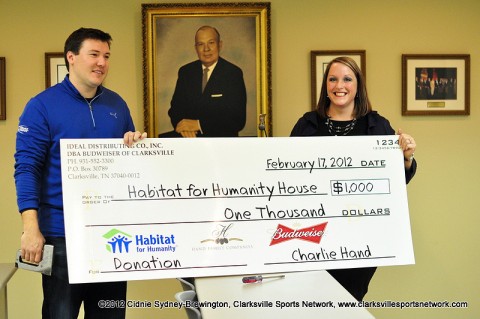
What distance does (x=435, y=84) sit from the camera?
10.8 feet

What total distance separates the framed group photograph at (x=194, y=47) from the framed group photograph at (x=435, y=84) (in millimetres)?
869

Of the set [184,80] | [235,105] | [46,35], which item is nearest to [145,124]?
[184,80]

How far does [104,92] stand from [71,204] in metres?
0.52

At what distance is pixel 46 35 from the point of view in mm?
3160

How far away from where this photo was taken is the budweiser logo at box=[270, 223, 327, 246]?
2.12 m

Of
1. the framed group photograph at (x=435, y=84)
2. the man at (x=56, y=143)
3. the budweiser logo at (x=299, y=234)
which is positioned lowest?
the budweiser logo at (x=299, y=234)

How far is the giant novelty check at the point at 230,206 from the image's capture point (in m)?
2.03

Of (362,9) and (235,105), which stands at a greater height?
(362,9)

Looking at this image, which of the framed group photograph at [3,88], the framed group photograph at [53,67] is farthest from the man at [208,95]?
the framed group photograph at [3,88]

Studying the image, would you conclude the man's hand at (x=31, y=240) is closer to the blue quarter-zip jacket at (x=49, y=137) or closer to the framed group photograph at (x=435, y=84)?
the blue quarter-zip jacket at (x=49, y=137)

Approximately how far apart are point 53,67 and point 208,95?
0.93m

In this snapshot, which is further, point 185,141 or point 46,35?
point 46,35

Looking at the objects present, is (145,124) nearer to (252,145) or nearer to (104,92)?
(104,92)

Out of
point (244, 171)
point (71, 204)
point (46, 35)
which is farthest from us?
point (46, 35)
